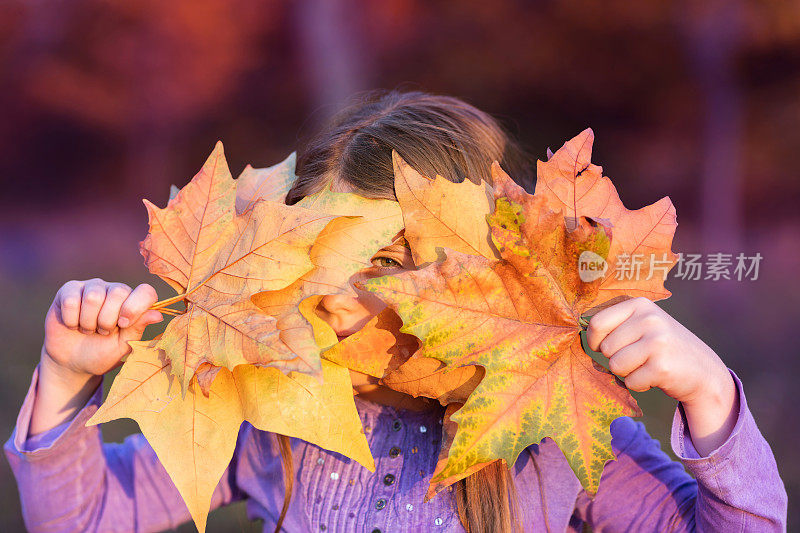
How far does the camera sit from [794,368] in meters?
2.11

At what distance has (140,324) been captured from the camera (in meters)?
0.61

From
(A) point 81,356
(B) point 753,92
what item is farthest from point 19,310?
(B) point 753,92

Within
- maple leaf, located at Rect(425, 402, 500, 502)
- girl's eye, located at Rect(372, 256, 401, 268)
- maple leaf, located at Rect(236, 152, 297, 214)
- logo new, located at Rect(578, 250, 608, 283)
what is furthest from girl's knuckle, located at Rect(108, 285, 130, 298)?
logo new, located at Rect(578, 250, 608, 283)

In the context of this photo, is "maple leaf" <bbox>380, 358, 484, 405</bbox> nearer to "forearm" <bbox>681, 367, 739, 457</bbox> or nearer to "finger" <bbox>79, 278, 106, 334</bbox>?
"forearm" <bbox>681, 367, 739, 457</bbox>

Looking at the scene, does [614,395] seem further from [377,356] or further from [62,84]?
[62,84]

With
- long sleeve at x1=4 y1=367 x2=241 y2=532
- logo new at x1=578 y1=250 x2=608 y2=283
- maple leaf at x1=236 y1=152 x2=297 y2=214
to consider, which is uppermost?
maple leaf at x1=236 y1=152 x2=297 y2=214

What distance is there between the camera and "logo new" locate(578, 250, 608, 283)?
505 millimetres

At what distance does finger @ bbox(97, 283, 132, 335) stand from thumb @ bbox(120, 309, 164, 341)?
0.02 m

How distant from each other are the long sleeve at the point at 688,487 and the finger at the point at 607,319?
0.44ft

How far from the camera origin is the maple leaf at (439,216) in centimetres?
53

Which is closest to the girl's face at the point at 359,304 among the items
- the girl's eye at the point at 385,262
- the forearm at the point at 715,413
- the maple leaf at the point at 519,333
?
the girl's eye at the point at 385,262

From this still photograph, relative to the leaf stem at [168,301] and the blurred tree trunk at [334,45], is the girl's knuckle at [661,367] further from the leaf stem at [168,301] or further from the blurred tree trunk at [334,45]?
the blurred tree trunk at [334,45]

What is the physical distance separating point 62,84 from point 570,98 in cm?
179

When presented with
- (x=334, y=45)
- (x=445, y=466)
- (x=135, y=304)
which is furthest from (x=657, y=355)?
(x=334, y=45)
